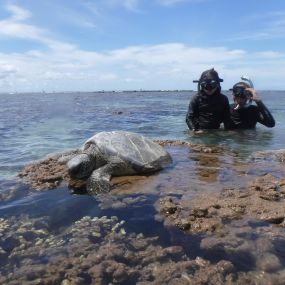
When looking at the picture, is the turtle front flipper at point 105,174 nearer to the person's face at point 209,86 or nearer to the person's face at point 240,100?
the person's face at point 209,86

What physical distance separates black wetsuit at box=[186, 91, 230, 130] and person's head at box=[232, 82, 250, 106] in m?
0.33

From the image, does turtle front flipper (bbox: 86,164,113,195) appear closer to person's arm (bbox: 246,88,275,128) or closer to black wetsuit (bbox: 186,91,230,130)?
black wetsuit (bbox: 186,91,230,130)

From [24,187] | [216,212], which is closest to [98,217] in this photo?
[216,212]

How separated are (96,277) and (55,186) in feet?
9.91

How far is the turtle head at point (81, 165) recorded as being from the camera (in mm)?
6520

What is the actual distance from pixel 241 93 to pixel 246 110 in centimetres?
101

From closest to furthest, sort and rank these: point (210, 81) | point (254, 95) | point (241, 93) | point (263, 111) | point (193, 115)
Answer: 1. point (210, 81)
2. point (254, 95)
3. point (241, 93)
4. point (263, 111)
5. point (193, 115)

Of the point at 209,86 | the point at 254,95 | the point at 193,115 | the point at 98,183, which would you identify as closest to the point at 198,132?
the point at 193,115

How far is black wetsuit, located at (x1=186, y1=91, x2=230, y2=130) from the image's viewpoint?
11289 millimetres

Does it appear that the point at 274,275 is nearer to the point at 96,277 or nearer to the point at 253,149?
the point at 96,277

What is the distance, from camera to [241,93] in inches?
443

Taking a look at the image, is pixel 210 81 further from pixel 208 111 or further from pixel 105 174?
pixel 105 174

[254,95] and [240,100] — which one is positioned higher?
[254,95]

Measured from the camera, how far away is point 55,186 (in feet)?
20.8
